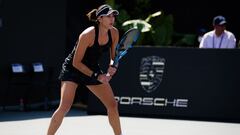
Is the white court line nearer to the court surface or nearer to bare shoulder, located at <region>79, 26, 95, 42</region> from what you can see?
the court surface

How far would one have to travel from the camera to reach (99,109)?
10609 millimetres

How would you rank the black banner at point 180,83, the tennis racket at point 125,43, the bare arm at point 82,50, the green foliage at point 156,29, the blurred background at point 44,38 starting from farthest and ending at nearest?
the green foliage at point 156,29, the blurred background at point 44,38, the black banner at point 180,83, the tennis racket at point 125,43, the bare arm at point 82,50

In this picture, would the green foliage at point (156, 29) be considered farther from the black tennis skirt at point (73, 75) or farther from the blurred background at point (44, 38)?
the black tennis skirt at point (73, 75)

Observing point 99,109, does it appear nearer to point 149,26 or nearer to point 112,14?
point 149,26

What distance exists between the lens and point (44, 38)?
39.0 feet

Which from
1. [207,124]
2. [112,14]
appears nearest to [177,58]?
[207,124]

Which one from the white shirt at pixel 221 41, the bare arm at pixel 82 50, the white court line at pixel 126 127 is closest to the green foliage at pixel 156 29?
the white shirt at pixel 221 41

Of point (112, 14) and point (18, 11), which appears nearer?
point (112, 14)

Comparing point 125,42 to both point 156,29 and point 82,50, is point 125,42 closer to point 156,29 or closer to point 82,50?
A: point 82,50

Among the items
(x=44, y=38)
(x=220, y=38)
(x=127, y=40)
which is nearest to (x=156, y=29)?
(x=44, y=38)

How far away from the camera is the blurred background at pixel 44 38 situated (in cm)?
1125

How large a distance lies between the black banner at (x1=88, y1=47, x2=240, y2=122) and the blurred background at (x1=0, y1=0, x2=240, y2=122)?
5.46ft

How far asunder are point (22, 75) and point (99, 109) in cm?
169

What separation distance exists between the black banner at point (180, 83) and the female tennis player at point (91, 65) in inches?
136
